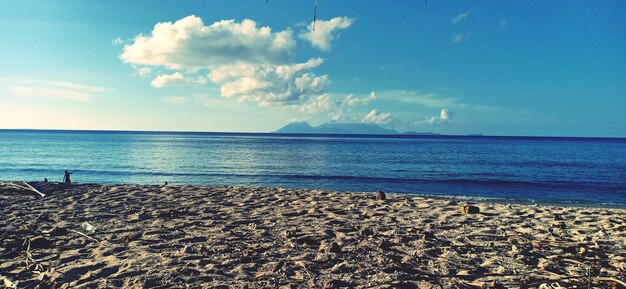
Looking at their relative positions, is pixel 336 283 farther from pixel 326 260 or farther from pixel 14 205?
pixel 14 205

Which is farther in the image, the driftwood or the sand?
the driftwood

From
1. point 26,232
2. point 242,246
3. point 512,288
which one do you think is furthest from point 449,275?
point 26,232

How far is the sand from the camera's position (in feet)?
18.3

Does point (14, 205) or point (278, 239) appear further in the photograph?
point (14, 205)

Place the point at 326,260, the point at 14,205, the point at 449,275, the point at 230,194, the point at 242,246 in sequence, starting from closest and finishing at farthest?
1. the point at 449,275
2. the point at 326,260
3. the point at 242,246
4. the point at 14,205
5. the point at 230,194

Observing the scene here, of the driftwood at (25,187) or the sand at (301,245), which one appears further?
the driftwood at (25,187)

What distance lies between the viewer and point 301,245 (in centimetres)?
725

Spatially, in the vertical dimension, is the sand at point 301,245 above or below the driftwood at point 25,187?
below

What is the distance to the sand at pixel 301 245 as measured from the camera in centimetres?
559

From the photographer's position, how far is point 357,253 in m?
6.78

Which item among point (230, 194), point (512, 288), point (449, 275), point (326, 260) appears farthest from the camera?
point (230, 194)

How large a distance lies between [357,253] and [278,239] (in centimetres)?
185

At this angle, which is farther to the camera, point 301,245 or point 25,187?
point 25,187

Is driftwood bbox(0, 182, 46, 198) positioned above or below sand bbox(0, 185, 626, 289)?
above
